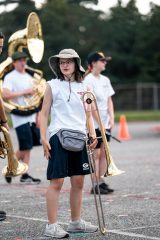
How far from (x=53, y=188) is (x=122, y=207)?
1.79m

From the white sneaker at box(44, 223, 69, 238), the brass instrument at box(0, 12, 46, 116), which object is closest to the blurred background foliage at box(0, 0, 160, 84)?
the brass instrument at box(0, 12, 46, 116)

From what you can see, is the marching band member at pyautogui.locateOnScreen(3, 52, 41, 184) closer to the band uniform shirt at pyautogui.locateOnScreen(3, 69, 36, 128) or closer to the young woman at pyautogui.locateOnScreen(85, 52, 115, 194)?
the band uniform shirt at pyautogui.locateOnScreen(3, 69, 36, 128)

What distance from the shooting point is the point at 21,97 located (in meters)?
12.3

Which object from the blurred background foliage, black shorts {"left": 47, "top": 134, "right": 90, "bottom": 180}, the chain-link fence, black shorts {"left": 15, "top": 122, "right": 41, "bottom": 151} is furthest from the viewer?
the blurred background foliage

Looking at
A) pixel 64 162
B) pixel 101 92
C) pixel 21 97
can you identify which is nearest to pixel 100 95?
pixel 101 92

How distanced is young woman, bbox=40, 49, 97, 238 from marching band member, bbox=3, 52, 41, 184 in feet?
14.0

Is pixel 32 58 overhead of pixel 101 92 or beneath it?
overhead

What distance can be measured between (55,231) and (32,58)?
5135 millimetres

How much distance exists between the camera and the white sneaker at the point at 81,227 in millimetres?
7746

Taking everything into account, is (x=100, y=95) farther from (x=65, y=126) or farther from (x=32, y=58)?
(x=65, y=126)

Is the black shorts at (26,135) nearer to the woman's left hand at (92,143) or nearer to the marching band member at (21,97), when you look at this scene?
the marching band member at (21,97)

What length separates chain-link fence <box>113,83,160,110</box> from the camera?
47250 mm

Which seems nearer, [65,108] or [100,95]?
[65,108]

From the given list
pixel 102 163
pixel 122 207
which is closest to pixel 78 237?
pixel 122 207
